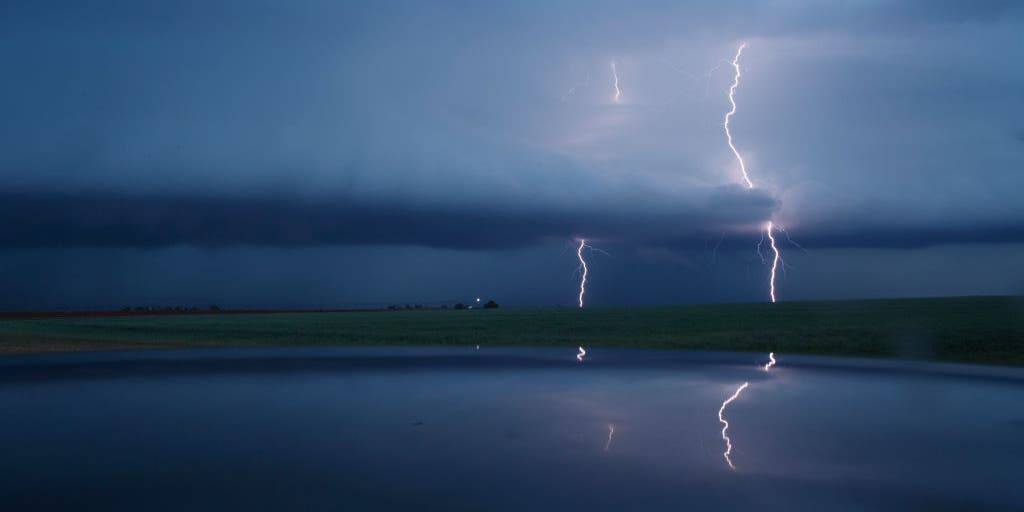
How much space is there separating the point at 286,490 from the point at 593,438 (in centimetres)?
489

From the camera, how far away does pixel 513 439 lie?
10.8 m

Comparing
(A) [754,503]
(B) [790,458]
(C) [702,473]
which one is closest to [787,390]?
(B) [790,458]

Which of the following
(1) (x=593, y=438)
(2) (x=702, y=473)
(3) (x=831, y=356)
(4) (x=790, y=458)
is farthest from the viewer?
(3) (x=831, y=356)

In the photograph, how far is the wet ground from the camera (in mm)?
7820

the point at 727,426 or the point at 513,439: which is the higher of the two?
the point at 727,426

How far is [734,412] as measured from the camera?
13297mm

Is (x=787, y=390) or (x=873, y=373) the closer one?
(x=787, y=390)

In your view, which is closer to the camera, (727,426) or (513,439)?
(513,439)

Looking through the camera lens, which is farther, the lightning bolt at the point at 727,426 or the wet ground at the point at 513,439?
the lightning bolt at the point at 727,426

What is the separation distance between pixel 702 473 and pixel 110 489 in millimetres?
7140

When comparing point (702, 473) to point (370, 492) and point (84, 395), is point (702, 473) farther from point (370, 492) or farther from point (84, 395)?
point (84, 395)

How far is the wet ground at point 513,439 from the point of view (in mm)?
7820

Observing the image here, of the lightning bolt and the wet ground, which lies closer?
the wet ground

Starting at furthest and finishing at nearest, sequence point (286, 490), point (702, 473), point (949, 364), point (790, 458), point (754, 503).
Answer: point (949, 364) < point (790, 458) < point (702, 473) < point (286, 490) < point (754, 503)
